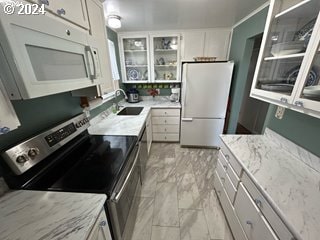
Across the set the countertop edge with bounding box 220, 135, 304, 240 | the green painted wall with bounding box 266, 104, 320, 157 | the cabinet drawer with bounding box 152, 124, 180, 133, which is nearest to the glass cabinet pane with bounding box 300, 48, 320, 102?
the green painted wall with bounding box 266, 104, 320, 157

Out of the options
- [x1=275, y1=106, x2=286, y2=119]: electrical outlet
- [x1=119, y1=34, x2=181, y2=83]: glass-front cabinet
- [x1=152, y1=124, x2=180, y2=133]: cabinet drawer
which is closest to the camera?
[x1=275, y1=106, x2=286, y2=119]: electrical outlet

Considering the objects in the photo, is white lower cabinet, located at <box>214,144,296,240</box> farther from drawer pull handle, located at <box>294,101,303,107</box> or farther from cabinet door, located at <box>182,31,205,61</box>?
cabinet door, located at <box>182,31,205,61</box>

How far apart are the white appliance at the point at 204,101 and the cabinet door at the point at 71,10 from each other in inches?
63.3

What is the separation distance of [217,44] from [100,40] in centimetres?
222

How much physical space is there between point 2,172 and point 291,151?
2.17 m

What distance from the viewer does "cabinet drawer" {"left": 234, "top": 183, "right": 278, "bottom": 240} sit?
87cm

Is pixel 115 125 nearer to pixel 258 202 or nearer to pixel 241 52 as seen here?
pixel 258 202

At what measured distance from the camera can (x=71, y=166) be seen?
1062 millimetres

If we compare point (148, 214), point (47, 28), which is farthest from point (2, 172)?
point (148, 214)

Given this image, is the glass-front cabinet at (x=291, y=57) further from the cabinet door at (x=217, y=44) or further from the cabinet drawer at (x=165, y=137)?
the cabinet drawer at (x=165, y=137)

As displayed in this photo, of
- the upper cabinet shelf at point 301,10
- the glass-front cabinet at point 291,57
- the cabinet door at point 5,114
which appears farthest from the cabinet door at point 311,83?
the cabinet door at point 5,114

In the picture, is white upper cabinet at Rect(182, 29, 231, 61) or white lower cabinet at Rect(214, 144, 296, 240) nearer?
white lower cabinet at Rect(214, 144, 296, 240)

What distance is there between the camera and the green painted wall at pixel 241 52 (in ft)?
6.16

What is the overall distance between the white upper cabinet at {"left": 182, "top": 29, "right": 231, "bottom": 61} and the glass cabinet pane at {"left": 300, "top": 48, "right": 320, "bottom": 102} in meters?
2.01
